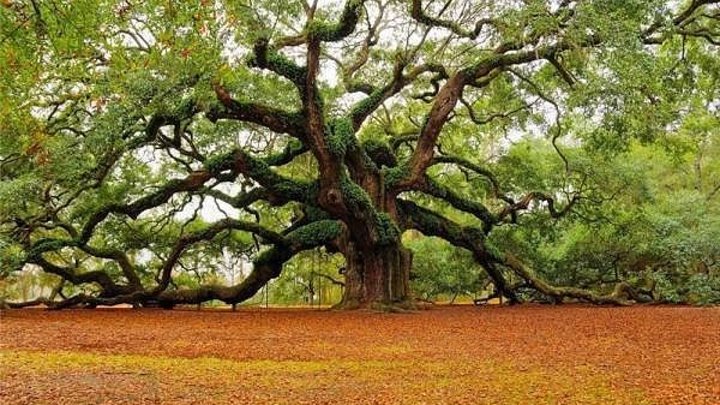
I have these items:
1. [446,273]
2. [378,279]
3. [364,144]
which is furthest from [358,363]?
[446,273]

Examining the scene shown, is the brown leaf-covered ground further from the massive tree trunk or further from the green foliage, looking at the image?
the green foliage

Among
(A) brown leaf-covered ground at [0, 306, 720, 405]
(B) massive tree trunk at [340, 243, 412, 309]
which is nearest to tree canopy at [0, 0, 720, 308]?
(B) massive tree trunk at [340, 243, 412, 309]

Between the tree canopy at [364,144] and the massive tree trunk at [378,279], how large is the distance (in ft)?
0.16


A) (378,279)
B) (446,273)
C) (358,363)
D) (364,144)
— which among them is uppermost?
(364,144)

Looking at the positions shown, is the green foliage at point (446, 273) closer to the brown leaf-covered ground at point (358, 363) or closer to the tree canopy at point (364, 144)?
the tree canopy at point (364, 144)

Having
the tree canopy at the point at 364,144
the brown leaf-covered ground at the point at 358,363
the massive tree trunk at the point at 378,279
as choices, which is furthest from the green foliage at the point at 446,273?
the brown leaf-covered ground at the point at 358,363

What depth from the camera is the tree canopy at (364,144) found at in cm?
998

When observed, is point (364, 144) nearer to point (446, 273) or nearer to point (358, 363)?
point (446, 273)

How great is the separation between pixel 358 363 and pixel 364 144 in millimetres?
10352

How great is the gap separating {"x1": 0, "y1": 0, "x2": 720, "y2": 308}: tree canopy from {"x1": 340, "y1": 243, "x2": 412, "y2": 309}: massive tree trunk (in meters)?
0.05

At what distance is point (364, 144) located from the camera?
16109 mm

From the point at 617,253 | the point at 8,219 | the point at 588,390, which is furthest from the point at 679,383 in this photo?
the point at 617,253

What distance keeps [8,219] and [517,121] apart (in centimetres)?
1184

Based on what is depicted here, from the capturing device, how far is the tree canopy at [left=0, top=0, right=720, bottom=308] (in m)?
9.98
